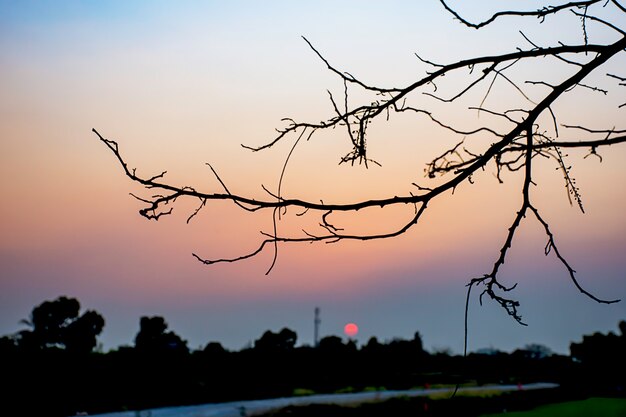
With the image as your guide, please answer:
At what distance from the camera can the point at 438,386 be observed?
2627 cm

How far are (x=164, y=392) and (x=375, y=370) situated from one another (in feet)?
30.5

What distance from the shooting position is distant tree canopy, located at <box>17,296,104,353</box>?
23266 mm

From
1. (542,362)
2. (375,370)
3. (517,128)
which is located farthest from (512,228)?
(542,362)

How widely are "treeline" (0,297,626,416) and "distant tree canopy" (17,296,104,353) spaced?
34 mm

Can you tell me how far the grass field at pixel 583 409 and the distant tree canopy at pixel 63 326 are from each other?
43.7ft

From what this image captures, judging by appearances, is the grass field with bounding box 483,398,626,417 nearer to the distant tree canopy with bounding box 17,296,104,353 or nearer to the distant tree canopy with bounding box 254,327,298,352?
the distant tree canopy with bounding box 254,327,298,352

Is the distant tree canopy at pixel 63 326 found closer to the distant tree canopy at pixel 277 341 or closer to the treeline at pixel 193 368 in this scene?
the treeline at pixel 193 368

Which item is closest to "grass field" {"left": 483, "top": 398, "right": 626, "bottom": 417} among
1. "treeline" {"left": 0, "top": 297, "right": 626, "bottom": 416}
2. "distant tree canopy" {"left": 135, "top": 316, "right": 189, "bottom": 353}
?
"treeline" {"left": 0, "top": 297, "right": 626, "bottom": 416}

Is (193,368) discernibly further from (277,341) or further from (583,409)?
(583,409)

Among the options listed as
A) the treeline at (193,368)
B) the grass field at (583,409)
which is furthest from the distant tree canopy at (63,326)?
the grass field at (583,409)

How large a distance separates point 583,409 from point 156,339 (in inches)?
602

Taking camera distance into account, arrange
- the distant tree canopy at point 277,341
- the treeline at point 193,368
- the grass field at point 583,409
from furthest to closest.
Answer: the grass field at point 583,409 → the distant tree canopy at point 277,341 → the treeline at point 193,368

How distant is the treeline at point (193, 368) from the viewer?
13688mm

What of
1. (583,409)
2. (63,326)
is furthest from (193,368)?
(583,409)
